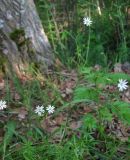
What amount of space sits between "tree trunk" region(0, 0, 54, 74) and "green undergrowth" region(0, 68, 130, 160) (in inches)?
11.8

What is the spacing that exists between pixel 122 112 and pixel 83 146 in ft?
1.23

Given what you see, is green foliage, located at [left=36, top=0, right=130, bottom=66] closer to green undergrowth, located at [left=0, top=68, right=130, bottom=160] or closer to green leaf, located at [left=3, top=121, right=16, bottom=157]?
green undergrowth, located at [left=0, top=68, right=130, bottom=160]

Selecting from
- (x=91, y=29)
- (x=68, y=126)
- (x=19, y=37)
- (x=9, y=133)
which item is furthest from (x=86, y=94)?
(x=91, y=29)

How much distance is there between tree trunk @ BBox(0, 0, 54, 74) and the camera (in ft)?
12.8

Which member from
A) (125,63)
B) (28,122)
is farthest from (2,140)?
(125,63)

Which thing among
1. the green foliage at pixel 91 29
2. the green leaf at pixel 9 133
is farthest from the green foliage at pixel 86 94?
the green foliage at pixel 91 29

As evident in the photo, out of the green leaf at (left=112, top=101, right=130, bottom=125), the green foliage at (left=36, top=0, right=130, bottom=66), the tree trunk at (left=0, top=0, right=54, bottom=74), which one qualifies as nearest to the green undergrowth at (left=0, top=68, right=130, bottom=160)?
the green leaf at (left=112, top=101, right=130, bottom=125)

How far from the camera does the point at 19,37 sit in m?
3.92

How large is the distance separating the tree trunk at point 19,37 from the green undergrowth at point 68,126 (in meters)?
0.30

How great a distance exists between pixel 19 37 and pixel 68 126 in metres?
1.02

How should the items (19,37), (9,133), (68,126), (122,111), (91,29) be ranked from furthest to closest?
1. (91,29)
2. (19,37)
3. (68,126)
4. (9,133)
5. (122,111)

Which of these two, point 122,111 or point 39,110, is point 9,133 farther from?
point 122,111

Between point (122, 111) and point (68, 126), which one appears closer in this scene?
point (122, 111)

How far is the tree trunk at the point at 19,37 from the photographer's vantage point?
12.8 ft
